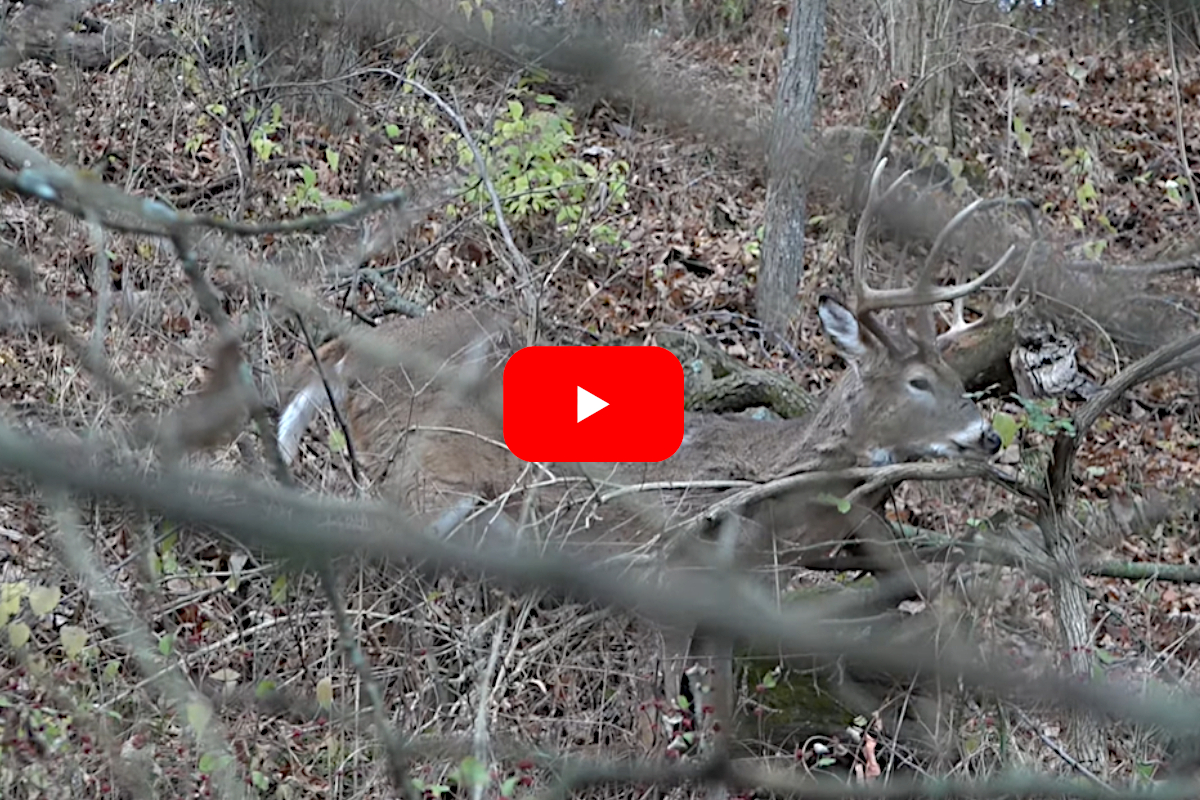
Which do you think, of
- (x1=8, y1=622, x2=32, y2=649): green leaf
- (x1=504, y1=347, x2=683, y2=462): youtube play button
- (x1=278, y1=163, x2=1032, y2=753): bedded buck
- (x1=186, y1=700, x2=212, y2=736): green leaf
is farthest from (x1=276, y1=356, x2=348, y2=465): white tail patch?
(x1=186, y1=700, x2=212, y2=736): green leaf

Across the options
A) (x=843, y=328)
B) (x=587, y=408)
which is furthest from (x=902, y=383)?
(x=587, y=408)

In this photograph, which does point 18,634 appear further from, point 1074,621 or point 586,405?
point 1074,621

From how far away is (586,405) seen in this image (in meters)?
5.15

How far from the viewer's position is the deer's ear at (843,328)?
7008 mm

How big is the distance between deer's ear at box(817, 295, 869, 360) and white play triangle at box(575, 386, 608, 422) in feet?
6.72

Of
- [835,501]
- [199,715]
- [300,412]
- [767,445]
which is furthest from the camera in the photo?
[767,445]

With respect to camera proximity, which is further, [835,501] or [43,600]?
[835,501]

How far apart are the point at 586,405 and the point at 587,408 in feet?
0.04

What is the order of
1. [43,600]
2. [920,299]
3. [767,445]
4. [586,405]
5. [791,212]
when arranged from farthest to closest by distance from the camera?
[791,212] < [767,445] < [920,299] < [586,405] < [43,600]

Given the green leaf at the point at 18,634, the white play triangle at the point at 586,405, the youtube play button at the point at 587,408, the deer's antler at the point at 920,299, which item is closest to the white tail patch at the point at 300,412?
the youtube play button at the point at 587,408

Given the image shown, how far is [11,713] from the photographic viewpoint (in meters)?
4.86

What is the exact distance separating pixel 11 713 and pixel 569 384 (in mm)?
2148

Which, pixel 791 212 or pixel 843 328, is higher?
pixel 843 328

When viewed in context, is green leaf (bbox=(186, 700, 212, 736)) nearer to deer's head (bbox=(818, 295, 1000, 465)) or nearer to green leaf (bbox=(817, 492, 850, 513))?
green leaf (bbox=(817, 492, 850, 513))
